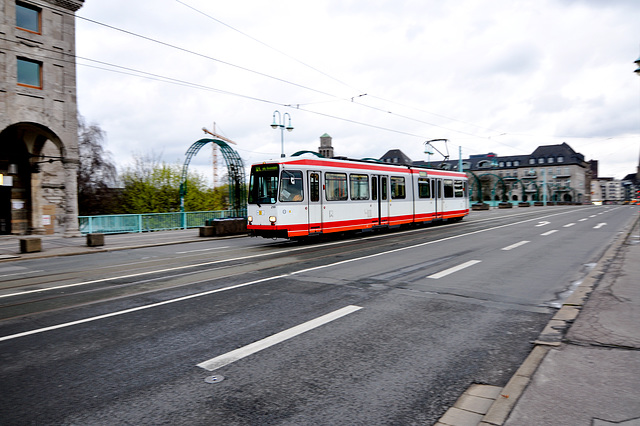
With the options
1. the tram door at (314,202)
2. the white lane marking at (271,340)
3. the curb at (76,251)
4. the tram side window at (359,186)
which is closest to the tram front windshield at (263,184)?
the tram door at (314,202)

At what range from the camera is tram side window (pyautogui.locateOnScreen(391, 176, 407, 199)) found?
70.1ft

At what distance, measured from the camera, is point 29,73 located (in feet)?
74.8

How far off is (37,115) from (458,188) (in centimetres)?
2578

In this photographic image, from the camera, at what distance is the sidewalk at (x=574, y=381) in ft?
10.1

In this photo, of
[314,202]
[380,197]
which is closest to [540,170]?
[380,197]

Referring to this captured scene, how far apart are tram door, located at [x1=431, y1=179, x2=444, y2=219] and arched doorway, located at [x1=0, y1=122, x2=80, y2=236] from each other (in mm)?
20735

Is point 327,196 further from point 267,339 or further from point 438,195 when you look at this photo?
point 267,339

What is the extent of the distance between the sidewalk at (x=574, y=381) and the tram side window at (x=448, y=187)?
21251mm

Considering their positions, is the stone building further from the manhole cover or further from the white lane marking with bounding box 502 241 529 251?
the manhole cover

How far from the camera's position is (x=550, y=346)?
4.63 meters

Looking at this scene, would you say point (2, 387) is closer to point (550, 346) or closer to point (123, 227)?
point (550, 346)

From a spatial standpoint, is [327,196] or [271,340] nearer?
[271,340]

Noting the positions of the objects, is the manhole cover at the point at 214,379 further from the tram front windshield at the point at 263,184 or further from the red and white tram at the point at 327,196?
the tram front windshield at the point at 263,184

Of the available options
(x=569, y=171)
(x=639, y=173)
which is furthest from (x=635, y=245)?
(x=569, y=171)
